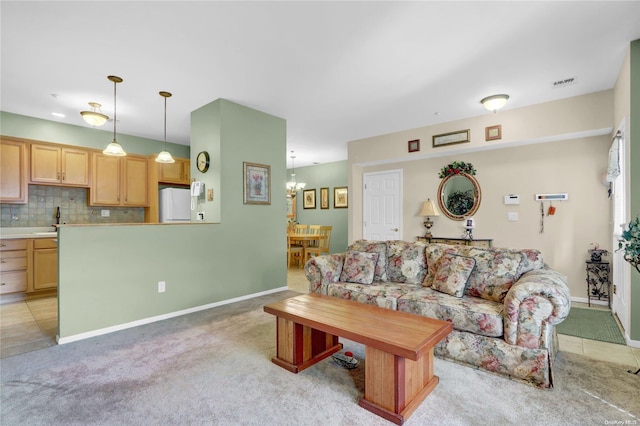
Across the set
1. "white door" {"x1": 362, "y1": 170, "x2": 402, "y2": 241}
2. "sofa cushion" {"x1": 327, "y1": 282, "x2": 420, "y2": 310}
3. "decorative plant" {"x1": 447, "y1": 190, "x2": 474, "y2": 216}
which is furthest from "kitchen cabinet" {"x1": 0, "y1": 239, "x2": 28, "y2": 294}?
"decorative plant" {"x1": 447, "y1": 190, "x2": 474, "y2": 216}

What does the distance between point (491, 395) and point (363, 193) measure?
4.54 metres

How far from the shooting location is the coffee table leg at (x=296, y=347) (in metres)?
2.28

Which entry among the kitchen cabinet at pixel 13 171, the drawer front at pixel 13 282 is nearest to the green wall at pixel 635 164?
the drawer front at pixel 13 282

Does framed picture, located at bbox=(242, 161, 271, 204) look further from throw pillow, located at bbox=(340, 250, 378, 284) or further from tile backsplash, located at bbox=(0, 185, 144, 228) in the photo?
tile backsplash, located at bbox=(0, 185, 144, 228)

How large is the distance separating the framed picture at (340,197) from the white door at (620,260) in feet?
17.1

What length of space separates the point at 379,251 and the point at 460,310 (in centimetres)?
123

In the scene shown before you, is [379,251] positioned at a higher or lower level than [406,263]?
higher

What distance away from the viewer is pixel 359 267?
334 centimetres

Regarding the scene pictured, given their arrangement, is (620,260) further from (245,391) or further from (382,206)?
(245,391)

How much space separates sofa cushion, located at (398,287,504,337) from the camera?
88.7 inches

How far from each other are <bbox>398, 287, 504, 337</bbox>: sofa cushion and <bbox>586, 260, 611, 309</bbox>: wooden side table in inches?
95.0

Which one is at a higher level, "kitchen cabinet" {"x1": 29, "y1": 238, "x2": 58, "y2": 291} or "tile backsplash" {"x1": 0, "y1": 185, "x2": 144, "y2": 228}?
"tile backsplash" {"x1": 0, "y1": 185, "x2": 144, "y2": 228}

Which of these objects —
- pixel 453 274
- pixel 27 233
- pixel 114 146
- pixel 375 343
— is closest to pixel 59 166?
pixel 27 233

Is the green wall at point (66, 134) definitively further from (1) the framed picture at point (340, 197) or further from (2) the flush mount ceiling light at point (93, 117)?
(1) the framed picture at point (340, 197)
